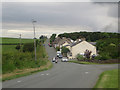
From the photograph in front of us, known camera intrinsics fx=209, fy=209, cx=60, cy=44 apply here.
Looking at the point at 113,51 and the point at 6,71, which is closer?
the point at 6,71

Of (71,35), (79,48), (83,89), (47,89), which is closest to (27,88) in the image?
(47,89)

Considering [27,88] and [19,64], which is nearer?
[27,88]

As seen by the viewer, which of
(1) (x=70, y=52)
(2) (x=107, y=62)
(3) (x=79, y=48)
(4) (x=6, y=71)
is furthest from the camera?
(1) (x=70, y=52)

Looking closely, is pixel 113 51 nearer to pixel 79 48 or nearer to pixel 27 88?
pixel 79 48

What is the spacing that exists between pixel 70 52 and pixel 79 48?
7208 millimetres

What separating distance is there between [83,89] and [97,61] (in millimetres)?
33843

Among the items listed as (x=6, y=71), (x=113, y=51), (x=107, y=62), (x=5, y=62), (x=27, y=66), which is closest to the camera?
(x=6, y=71)

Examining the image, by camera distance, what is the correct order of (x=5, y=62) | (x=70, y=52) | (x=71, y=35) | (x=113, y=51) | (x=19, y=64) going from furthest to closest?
1. (x=71, y=35)
2. (x=70, y=52)
3. (x=113, y=51)
4. (x=19, y=64)
5. (x=5, y=62)

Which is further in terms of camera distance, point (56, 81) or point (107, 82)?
point (56, 81)

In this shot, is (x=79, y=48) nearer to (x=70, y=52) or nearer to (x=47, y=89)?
(x=70, y=52)

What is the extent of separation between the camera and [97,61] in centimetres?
4572

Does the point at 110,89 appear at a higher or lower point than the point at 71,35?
lower

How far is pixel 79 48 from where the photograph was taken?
7994 centimetres

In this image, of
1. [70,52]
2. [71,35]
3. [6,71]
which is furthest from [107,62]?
[71,35]
